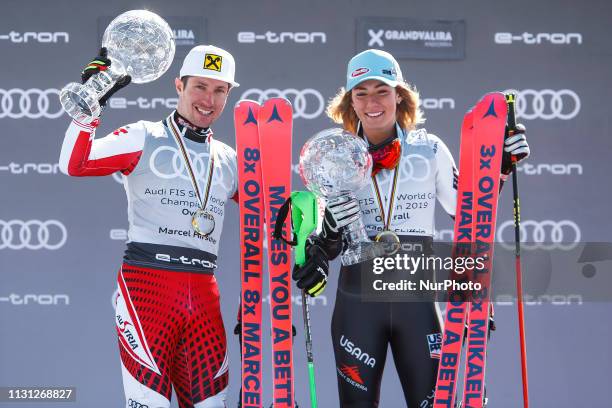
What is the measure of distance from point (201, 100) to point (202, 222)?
51cm

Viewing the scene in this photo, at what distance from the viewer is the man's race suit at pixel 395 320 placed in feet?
11.7

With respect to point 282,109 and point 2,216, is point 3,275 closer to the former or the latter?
point 2,216

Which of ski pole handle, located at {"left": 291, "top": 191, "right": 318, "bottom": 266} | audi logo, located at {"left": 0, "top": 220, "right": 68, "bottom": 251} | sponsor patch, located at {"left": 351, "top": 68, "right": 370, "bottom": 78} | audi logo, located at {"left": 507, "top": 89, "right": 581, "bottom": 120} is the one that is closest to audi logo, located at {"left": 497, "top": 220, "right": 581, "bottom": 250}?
→ audi logo, located at {"left": 507, "top": 89, "right": 581, "bottom": 120}

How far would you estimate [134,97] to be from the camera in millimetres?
5648

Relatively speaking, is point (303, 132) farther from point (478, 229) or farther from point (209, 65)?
point (478, 229)

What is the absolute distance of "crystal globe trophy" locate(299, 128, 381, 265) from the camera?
3.38m

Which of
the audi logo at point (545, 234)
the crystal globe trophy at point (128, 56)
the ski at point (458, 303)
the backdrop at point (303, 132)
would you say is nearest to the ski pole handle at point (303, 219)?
the ski at point (458, 303)

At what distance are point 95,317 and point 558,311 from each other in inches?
115

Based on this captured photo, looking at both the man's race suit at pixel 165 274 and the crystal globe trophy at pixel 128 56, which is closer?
the crystal globe trophy at pixel 128 56

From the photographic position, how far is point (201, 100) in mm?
3771

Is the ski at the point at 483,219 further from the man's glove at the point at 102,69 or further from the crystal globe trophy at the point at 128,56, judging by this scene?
the man's glove at the point at 102,69

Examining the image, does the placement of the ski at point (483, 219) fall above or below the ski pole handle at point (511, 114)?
below

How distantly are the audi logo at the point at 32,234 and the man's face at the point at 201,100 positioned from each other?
2199 millimetres

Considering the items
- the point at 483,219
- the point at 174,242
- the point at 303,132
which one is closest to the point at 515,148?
the point at 483,219
